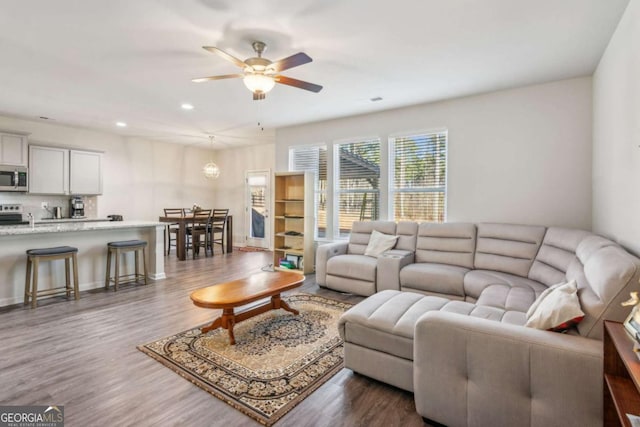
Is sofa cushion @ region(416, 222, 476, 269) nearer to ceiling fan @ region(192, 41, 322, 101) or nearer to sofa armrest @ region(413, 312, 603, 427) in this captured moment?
sofa armrest @ region(413, 312, 603, 427)

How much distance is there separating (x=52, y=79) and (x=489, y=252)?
5480mm

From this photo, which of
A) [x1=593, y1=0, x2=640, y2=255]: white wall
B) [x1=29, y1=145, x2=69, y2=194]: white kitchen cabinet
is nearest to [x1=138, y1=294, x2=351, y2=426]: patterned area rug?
[x1=593, y1=0, x2=640, y2=255]: white wall

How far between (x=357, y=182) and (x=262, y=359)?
3.47 metres

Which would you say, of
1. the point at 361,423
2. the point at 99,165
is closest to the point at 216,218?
the point at 99,165

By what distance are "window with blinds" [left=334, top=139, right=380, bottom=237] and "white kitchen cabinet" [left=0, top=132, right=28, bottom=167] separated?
5403mm

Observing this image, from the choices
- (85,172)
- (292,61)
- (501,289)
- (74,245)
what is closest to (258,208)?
(85,172)

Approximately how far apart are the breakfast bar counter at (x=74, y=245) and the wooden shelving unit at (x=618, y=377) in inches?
194

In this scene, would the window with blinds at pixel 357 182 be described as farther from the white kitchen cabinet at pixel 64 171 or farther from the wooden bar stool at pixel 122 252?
the white kitchen cabinet at pixel 64 171

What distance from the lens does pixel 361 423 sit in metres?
1.76

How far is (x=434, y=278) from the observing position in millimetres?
3436

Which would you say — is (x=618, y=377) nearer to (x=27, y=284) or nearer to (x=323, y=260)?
(x=323, y=260)

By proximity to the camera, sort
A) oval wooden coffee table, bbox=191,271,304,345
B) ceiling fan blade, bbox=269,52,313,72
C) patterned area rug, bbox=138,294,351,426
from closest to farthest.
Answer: patterned area rug, bbox=138,294,351,426 < ceiling fan blade, bbox=269,52,313,72 < oval wooden coffee table, bbox=191,271,304,345

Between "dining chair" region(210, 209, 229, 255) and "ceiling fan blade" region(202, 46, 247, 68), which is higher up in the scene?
"ceiling fan blade" region(202, 46, 247, 68)

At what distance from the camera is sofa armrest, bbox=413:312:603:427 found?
4.46 ft
